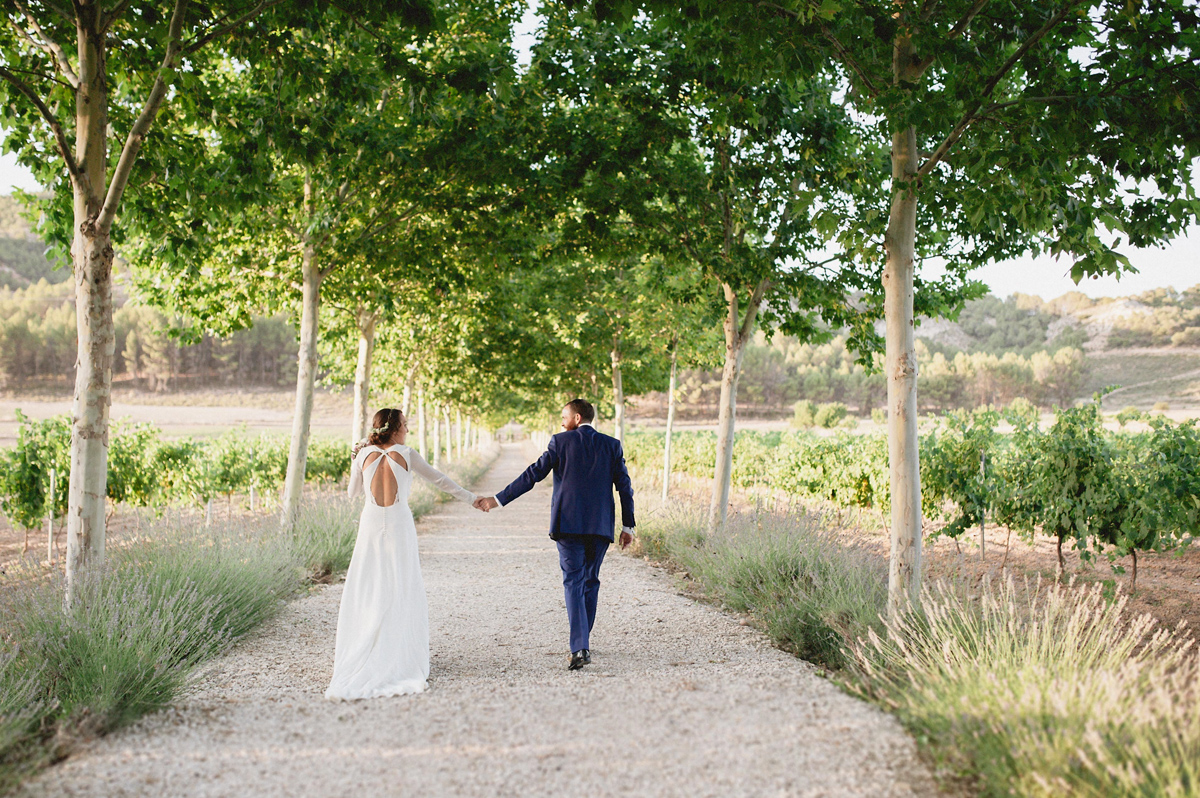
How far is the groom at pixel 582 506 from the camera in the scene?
17.8 feet

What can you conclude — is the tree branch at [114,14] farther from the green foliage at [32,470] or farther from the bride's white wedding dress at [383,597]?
the green foliage at [32,470]

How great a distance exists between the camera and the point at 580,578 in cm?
547

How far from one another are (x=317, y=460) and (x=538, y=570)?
18.7m

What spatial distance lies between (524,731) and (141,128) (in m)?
5.12

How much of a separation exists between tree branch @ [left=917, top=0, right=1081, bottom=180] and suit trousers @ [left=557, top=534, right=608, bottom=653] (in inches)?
137

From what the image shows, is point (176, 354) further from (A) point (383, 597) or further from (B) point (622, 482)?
(B) point (622, 482)

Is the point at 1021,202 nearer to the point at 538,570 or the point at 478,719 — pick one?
the point at 478,719

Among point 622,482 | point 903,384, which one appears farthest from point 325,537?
point 903,384

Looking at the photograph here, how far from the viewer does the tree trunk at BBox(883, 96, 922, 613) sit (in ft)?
17.1

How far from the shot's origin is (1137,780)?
8.46 feet

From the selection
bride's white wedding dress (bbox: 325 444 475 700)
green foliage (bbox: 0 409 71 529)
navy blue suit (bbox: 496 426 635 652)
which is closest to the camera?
bride's white wedding dress (bbox: 325 444 475 700)

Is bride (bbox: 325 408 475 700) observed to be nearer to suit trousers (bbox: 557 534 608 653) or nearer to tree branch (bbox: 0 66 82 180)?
suit trousers (bbox: 557 534 608 653)

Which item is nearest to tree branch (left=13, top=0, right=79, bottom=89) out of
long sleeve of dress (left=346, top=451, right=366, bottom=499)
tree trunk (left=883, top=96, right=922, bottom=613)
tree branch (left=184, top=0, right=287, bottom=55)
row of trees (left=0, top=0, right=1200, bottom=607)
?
row of trees (left=0, top=0, right=1200, bottom=607)

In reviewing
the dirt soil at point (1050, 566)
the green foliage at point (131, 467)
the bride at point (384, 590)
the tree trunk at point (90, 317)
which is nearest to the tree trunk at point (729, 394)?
the dirt soil at point (1050, 566)
